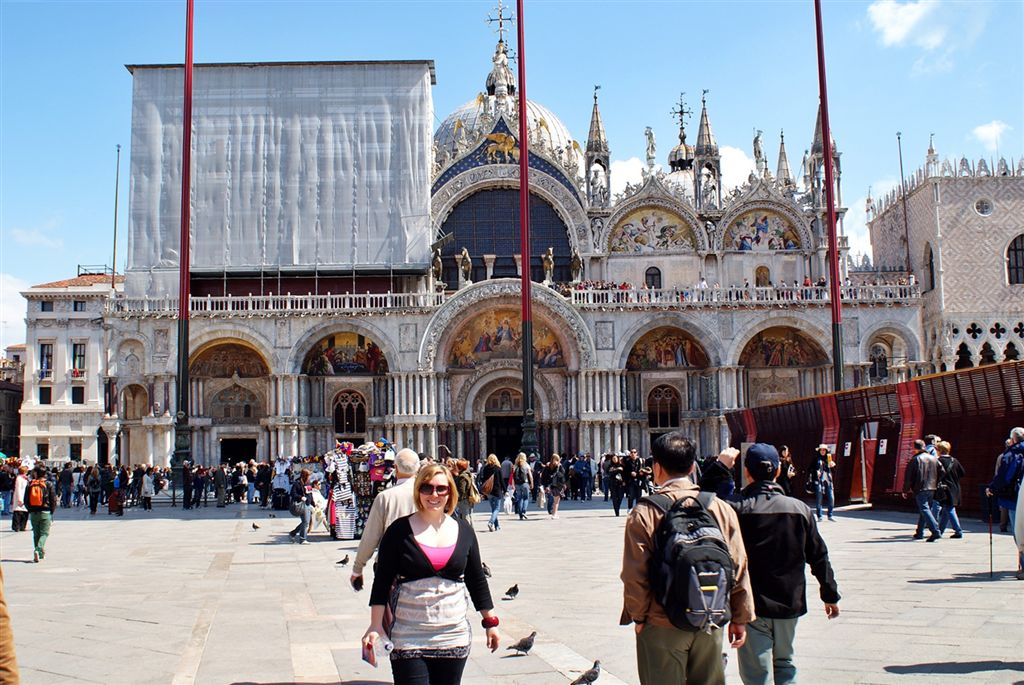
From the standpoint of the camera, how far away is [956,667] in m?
7.97

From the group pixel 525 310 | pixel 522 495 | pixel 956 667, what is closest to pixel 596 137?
pixel 525 310

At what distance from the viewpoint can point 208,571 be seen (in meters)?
15.5

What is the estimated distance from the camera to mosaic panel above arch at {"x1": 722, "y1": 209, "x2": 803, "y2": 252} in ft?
145

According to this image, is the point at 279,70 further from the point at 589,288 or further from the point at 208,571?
the point at 208,571

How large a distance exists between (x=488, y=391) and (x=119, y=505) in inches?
661

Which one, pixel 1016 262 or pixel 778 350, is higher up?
pixel 1016 262

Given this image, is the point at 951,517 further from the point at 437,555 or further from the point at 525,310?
the point at 525,310

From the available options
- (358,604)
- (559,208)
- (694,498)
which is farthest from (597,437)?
(694,498)

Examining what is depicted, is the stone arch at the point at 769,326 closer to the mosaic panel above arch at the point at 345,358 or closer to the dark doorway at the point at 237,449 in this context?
the mosaic panel above arch at the point at 345,358

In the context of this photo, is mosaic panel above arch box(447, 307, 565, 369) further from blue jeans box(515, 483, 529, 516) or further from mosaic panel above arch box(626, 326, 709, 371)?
blue jeans box(515, 483, 529, 516)

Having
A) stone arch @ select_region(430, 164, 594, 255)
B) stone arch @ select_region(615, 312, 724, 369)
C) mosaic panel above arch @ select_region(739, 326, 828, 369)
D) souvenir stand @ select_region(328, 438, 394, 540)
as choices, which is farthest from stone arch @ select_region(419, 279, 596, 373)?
souvenir stand @ select_region(328, 438, 394, 540)

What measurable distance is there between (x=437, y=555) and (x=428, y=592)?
20 centimetres

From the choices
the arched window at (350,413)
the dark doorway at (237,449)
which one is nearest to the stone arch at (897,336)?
the arched window at (350,413)

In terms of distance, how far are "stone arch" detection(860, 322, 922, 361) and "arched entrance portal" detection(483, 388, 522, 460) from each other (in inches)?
525
